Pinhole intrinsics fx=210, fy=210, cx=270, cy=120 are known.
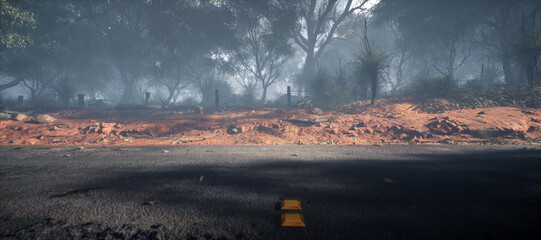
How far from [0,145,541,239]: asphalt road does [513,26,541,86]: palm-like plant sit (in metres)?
11.9

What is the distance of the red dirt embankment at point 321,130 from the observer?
21.2 ft

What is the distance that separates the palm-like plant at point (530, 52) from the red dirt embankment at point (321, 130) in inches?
143

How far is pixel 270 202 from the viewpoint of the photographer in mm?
1562

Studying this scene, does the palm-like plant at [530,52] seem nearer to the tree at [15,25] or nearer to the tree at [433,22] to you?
the tree at [433,22]

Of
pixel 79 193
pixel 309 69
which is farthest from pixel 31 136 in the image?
pixel 309 69

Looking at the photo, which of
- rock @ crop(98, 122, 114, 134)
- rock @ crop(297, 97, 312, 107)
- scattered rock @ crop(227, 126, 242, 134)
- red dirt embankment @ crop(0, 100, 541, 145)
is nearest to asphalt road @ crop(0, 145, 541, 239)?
red dirt embankment @ crop(0, 100, 541, 145)

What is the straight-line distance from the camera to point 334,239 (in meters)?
1.08

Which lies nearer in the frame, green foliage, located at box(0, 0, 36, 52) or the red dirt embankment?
the red dirt embankment

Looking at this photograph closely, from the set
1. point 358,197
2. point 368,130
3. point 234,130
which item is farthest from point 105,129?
point 368,130

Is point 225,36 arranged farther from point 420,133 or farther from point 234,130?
point 420,133

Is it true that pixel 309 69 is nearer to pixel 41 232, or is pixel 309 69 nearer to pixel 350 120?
pixel 350 120

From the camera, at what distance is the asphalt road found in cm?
116

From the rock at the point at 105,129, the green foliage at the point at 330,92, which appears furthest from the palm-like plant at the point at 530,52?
the rock at the point at 105,129

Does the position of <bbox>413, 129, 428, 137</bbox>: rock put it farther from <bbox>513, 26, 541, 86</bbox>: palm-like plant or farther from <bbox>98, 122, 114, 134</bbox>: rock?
<bbox>98, 122, 114, 134</bbox>: rock
